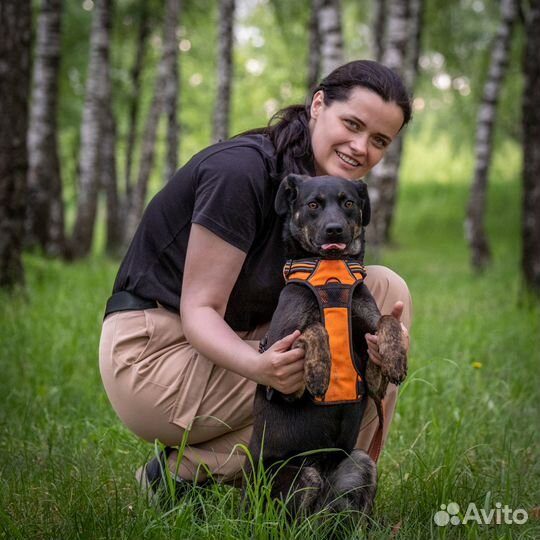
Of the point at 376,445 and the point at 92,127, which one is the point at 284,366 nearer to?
→ the point at 376,445

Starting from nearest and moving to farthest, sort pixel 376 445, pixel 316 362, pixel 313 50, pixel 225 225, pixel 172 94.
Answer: pixel 316 362 < pixel 225 225 < pixel 376 445 < pixel 172 94 < pixel 313 50

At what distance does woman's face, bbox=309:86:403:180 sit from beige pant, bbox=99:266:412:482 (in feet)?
1.53

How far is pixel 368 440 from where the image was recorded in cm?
347

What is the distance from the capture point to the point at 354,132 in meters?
3.42

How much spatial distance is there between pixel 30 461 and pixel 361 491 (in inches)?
64.2

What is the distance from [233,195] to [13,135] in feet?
17.1

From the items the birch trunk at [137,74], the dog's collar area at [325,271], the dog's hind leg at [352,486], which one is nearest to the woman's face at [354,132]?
the dog's collar area at [325,271]

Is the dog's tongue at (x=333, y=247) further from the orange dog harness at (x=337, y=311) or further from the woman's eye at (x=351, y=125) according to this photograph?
the woman's eye at (x=351, y=125)

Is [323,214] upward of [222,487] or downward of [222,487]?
upward

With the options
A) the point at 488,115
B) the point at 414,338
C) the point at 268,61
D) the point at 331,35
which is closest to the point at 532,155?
the point at 414,338

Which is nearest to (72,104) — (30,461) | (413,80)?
(413,80)

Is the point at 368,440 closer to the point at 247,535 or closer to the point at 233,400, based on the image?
the point at 233,400

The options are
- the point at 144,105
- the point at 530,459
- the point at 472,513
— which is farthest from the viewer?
the point at 144,105

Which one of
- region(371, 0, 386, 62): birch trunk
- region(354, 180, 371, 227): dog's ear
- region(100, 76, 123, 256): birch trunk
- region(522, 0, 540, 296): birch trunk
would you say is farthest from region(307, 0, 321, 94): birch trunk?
region(354, 180, 371, 227): dog's ear
